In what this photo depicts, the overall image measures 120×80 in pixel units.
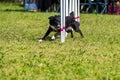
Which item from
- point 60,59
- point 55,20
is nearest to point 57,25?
point 55,20

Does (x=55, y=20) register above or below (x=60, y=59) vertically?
above

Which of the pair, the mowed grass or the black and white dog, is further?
the black and white dog

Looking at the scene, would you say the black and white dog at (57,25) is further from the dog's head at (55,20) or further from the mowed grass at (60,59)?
the mowed grass at (60,59)

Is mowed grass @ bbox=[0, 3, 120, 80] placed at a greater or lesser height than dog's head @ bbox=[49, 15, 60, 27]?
lesser

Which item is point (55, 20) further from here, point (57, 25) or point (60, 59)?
point (60, 59)

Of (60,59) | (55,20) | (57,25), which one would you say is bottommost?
(60,59)

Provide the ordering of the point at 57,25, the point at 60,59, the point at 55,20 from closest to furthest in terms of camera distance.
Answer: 1. the point at 60,59
2. the point at 55,20
3. the point at 57,25

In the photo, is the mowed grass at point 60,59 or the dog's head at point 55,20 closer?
the mowed grass at point 60,59

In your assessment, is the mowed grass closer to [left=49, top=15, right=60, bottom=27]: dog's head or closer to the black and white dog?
the black and white dog

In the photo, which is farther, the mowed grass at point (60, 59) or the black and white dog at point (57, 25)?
the black and white dog at point (57, 25)

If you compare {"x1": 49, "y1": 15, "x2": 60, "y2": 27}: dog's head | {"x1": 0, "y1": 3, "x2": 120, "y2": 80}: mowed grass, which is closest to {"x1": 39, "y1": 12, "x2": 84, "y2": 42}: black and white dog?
{"x1": 49, "y1": 15, "x2": 60, "y2": 27}: dog's head

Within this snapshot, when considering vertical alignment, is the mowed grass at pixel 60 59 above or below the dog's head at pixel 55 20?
below

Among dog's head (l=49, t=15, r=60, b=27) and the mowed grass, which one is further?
dog's head (l=49, t=15, r=60, b=27)

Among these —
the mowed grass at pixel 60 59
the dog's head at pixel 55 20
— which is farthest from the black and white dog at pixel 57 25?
the mowed grass at pixel 60 59
